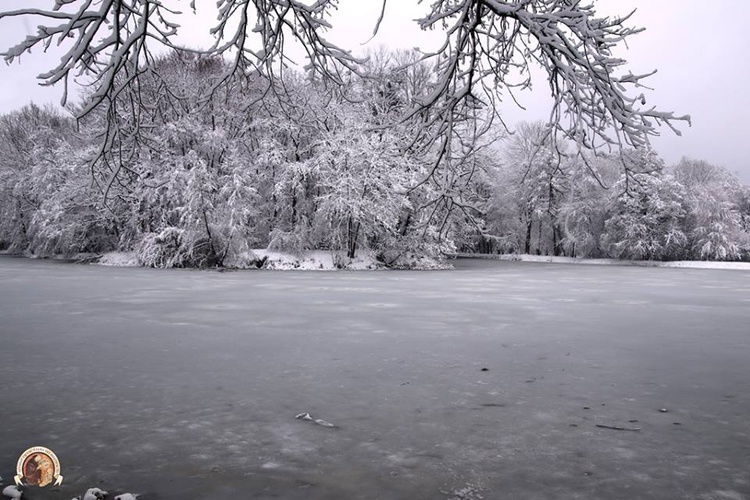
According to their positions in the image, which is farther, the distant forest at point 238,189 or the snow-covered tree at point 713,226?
the snow-covered tree at point 713,226

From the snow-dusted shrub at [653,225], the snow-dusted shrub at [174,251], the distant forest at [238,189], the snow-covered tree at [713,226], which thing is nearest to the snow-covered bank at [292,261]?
the distant forest at [238,189]

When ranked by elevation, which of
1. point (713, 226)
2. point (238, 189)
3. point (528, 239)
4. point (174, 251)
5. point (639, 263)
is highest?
point (713, 226)

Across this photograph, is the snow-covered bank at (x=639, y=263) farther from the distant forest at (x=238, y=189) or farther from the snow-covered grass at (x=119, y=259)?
the snow-covered grass at (x=119, y=259)

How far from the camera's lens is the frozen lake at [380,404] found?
283 cm

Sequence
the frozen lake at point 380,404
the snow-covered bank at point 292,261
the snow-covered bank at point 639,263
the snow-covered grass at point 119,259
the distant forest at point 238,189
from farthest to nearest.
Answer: the snow-covered bank at point 639,263
the snow-covered grass at point 119,259
the snow-covered bank at point 292,261
the distant forest at point 238,189
the frozen lake at point 380,404

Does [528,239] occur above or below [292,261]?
above

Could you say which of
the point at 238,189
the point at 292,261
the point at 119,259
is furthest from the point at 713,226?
the point at 119,259

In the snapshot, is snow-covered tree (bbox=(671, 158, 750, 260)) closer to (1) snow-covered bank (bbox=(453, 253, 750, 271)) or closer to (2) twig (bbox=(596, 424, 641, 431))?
(1) snow-covered bank (bbox=(453, 253, 750, 271))

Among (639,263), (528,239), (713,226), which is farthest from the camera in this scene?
(528,239)

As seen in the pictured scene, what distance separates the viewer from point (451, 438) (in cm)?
341

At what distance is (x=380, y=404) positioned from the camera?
163 inches

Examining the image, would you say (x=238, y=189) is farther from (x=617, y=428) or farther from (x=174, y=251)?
(x=617, y=428)

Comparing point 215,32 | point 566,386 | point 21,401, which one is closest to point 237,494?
point 21,401

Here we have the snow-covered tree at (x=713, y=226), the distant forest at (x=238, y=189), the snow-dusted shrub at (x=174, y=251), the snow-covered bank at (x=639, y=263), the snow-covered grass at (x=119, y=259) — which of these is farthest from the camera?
the snow-covered tree at (x=713, y=226)
